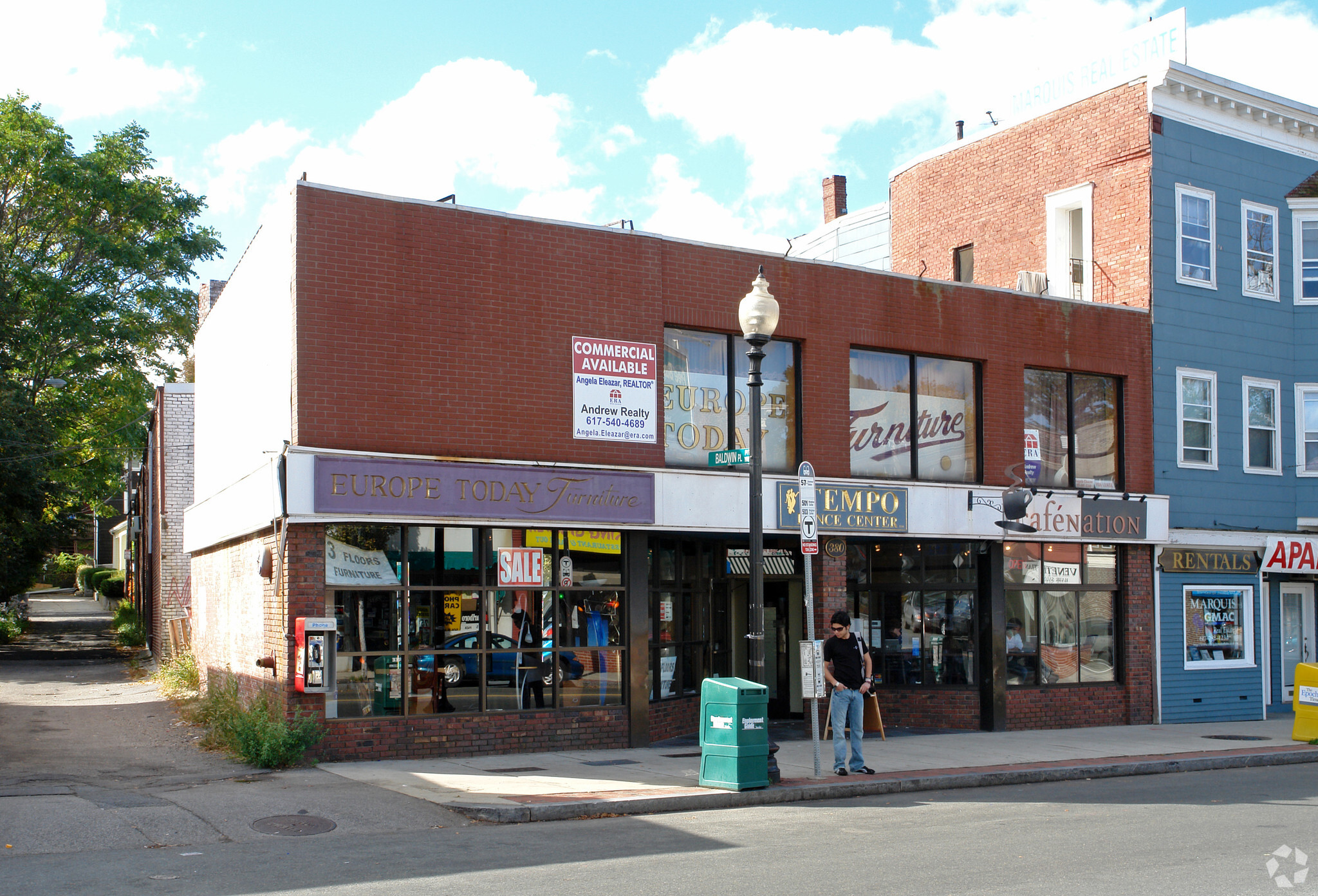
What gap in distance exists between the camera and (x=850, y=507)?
1741 centimetres

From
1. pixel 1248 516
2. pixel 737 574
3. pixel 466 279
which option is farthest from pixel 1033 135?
pixel 466 279

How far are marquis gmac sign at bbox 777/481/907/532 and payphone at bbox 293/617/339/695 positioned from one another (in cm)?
667

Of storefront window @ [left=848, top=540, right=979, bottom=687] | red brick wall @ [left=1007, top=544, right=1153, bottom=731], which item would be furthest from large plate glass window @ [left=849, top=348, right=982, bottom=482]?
red brick wall @ [left=1007, top=544, right=1153, bottom=731]

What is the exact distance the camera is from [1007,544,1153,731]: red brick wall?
770 inches

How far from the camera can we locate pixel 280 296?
47.9ft

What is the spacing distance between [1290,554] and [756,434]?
14.3 m

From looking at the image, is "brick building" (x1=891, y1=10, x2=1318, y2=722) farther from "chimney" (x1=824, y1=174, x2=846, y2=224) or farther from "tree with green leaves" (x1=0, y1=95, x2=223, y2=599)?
"tree with green leaves" (x1=0, y1=95, x2=223, y2=599)

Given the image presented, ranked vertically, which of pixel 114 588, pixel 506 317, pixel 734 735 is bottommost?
pixel 114 588

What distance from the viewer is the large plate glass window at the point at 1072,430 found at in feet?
65.0

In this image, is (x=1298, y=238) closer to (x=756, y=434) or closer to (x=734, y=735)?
(x=756, y=434)

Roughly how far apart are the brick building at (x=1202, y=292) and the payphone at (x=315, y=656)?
11650mm

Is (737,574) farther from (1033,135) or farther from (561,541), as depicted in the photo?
(1033,135)

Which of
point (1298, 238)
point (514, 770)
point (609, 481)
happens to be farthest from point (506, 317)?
point (1298, 238)

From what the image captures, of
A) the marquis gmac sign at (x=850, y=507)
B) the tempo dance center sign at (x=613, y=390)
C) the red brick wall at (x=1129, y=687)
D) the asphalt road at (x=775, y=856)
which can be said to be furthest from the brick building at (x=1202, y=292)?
the asphalt road at (x=775, y=856)
